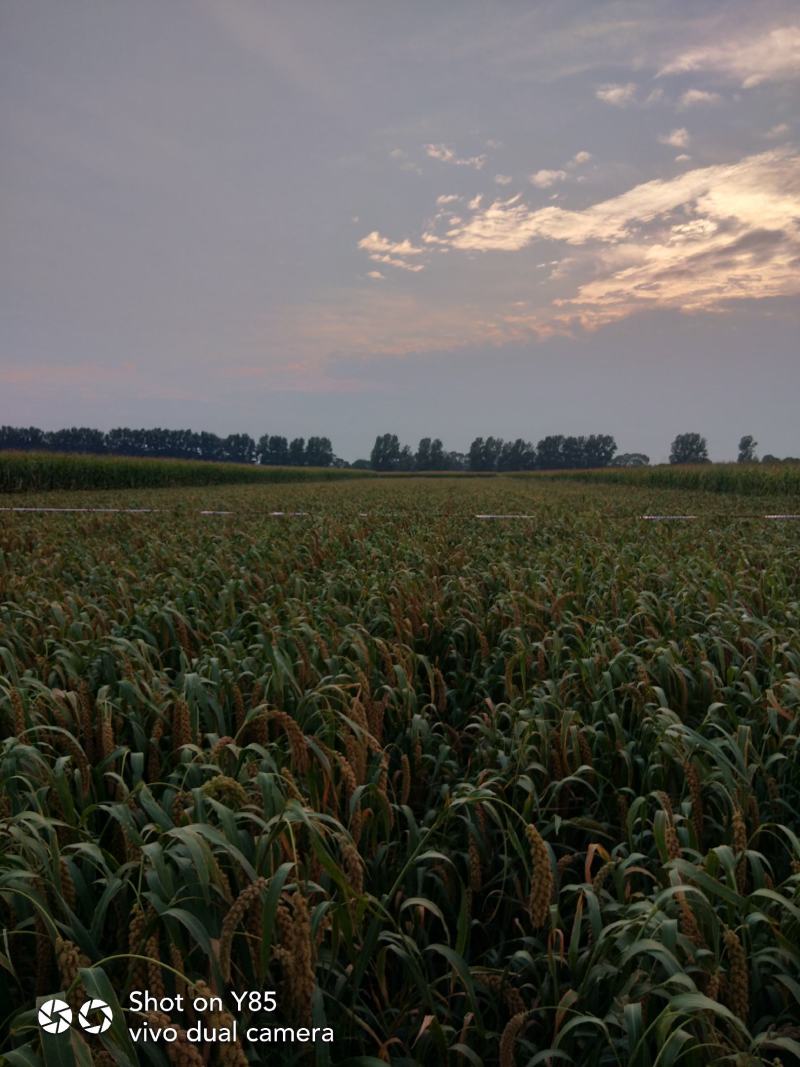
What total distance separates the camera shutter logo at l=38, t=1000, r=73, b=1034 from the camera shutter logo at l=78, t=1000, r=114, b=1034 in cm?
2

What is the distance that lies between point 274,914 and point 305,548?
21.3 feet

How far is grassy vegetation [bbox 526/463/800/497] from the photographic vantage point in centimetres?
2800

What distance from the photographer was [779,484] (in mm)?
28062

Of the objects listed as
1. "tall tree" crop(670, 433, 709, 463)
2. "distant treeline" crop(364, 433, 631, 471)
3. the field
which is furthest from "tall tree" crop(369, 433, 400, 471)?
the field

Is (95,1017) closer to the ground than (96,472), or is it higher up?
closer to the ground

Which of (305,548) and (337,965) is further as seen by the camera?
(305,548)

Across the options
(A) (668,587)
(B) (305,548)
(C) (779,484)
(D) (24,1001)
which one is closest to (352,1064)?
(D) (24,1001)

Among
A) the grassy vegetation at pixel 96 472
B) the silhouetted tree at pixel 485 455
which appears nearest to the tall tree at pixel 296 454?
the silhouetted tree at pixel 485 455

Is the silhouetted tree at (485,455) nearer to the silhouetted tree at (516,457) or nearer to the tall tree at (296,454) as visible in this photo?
the silhouetted tree at (516,457)

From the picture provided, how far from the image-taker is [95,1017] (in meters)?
1.30

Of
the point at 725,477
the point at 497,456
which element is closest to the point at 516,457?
the point at 497,456

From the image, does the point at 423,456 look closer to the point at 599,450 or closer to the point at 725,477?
the point at 599,450

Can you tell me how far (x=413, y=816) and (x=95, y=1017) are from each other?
146cm

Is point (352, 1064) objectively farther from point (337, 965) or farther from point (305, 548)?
point (305, 548)
